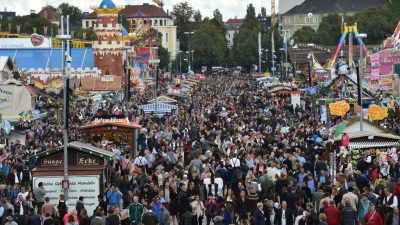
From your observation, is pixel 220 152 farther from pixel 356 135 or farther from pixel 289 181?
pixel 289 181

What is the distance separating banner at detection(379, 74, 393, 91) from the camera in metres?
60.1

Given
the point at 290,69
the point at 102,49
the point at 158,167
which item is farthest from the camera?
the point at 290,69

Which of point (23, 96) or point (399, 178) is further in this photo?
point (23, 96)

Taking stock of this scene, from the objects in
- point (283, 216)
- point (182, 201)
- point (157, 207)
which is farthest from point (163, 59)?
point (283, 216)

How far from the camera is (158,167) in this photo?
3112 centimetres

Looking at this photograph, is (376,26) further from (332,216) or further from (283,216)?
(332,216)

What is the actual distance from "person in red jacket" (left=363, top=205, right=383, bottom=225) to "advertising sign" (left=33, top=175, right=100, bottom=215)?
6.28 meters

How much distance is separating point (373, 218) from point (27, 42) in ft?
262

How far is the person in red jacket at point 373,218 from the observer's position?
2286 cm

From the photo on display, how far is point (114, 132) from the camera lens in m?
37.8

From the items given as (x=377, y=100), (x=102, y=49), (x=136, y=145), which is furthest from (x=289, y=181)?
(x=102, y=49)

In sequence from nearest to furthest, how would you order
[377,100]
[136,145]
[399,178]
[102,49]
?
1. [399,178]
2. [136,145]
3. [377,100]
4. [102,49]

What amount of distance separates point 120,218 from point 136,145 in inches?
549

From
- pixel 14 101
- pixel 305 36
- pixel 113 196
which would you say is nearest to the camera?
pixel 113 196
